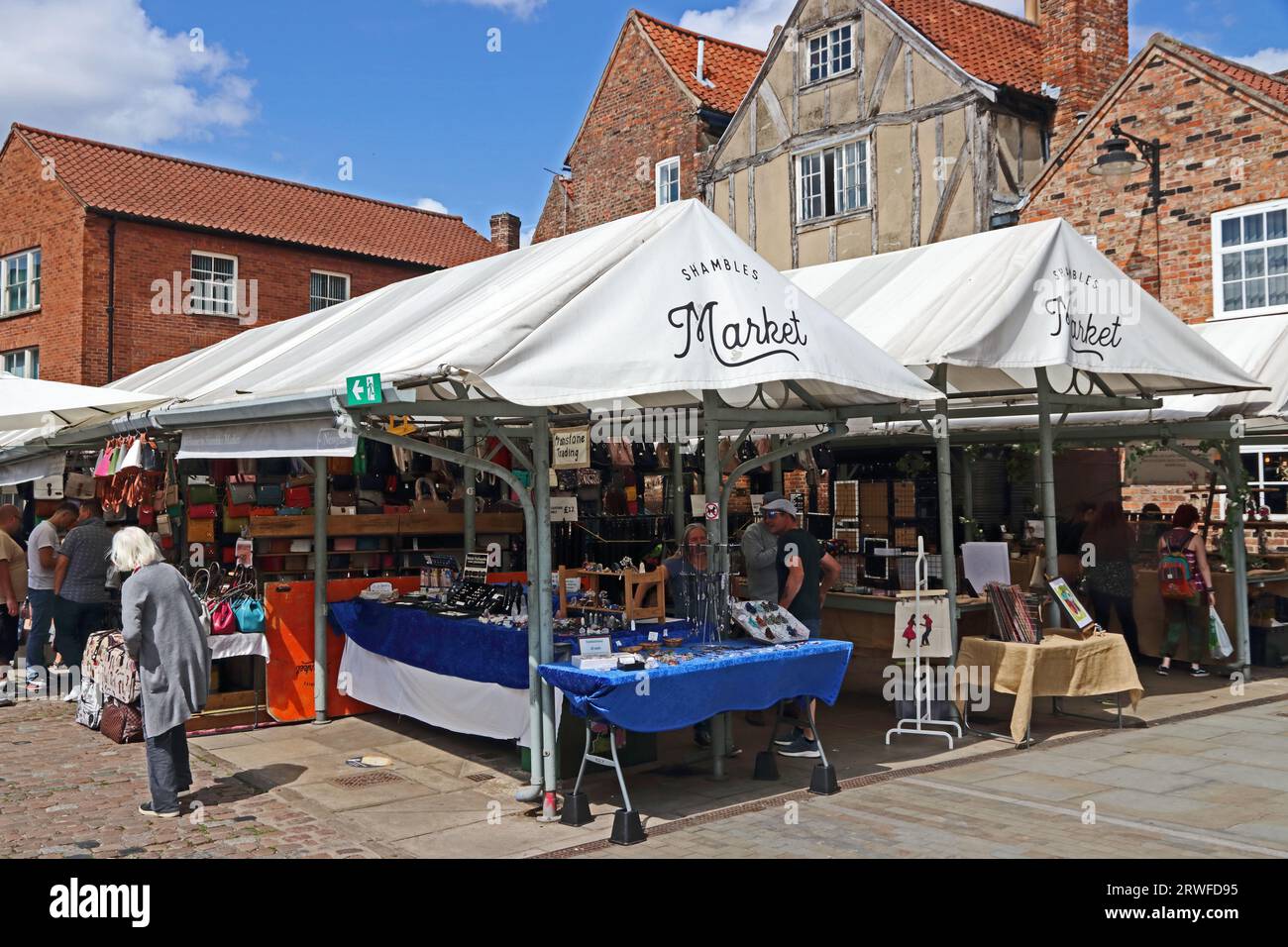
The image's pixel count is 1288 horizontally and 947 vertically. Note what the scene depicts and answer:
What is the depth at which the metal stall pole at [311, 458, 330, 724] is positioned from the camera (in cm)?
907

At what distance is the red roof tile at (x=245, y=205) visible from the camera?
78.8ft

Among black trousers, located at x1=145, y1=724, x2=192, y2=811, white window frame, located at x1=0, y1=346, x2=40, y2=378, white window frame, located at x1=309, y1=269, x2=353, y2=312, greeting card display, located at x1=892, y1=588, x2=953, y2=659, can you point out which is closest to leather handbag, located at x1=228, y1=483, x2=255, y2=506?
black trousers, located at x1=145, y1=724, x2=192, y2=811

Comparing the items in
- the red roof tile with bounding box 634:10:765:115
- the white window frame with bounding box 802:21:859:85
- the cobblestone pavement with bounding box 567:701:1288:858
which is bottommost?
the cobblestone pavement with bounding box 567:701:1288:858

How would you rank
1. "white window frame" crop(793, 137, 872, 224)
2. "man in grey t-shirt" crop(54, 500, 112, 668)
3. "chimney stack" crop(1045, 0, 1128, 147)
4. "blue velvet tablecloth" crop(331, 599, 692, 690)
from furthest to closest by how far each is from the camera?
"white window frame" crop(793, 137, 872, 224) → "chimney stack" crop(1045, 0, 1128, 147) → "man in grey t-shirt" crop(54, 500, 112, 668) → "blue velvet tablecloth" crop(331, 599, 692, 690)

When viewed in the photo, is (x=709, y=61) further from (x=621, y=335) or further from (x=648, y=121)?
(x=621, y=335)

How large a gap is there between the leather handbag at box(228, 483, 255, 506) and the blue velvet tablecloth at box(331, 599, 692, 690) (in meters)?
1.30

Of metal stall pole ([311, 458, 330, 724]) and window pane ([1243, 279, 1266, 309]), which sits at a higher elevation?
window pane ([1243, 279, 1266, 309])

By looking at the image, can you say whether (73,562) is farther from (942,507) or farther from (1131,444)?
(1131,444)

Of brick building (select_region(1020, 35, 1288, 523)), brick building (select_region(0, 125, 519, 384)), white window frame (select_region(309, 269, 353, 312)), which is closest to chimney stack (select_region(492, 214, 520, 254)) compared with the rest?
brick building (select_region(0, 125, 519, 384))

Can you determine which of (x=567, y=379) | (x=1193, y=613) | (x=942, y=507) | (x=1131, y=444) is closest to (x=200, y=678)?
(x=567, y=379)

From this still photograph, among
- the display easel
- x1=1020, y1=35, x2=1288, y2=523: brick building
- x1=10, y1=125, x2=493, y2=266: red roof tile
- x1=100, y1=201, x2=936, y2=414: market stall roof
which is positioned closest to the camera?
x1=100, y1=201, x2=936, y2=414: market stall roof

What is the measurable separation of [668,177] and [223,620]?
16343mm

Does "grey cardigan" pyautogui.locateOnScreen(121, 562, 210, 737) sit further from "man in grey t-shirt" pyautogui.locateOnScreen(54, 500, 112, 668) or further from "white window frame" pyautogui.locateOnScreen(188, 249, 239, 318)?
"white window frame" pyautogui.locateOnScreen(188, 249, 239, 318)

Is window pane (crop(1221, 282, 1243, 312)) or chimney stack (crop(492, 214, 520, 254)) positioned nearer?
window pane (crop(1221, 282, 1243, 312))
